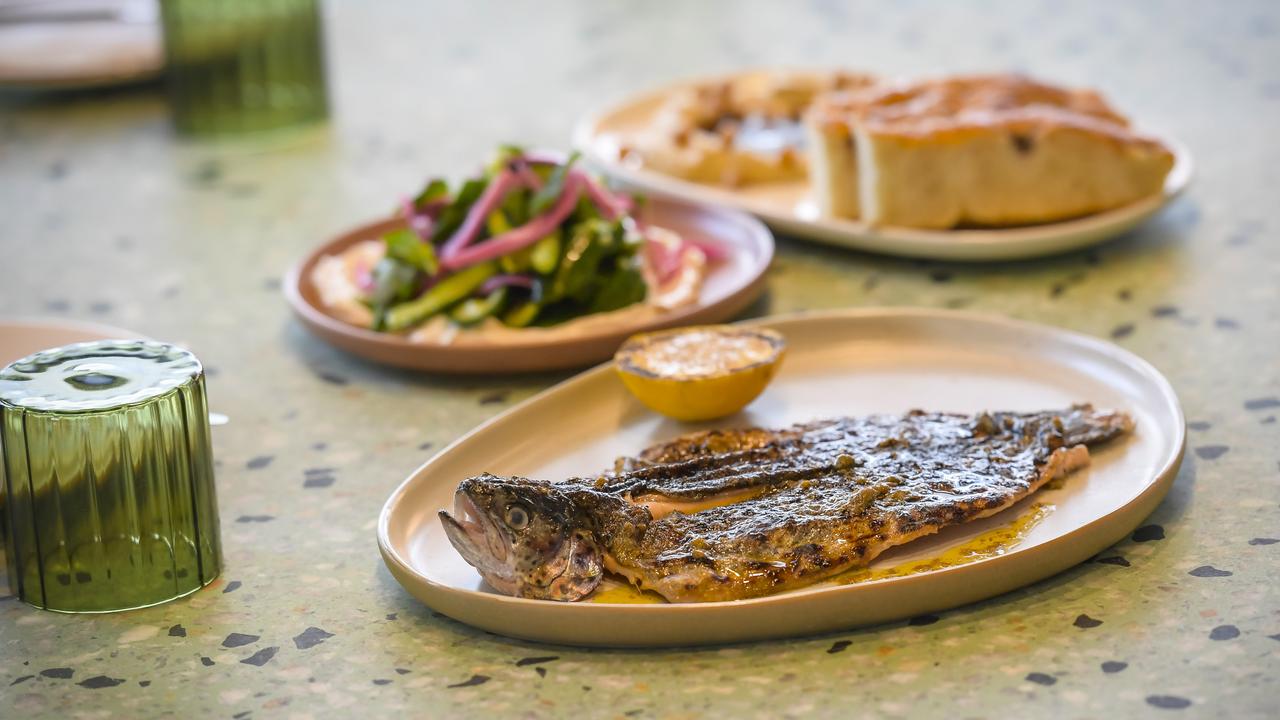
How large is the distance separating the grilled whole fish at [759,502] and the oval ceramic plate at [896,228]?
63 cm

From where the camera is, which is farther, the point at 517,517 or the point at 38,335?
the point at 38,335

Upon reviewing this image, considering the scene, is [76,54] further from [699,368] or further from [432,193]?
[699,368]

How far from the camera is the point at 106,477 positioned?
1.22 meters

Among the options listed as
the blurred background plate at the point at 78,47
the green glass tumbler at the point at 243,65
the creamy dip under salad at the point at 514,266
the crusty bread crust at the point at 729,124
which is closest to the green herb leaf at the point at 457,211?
the creamy dip under salad at the point at 514,266

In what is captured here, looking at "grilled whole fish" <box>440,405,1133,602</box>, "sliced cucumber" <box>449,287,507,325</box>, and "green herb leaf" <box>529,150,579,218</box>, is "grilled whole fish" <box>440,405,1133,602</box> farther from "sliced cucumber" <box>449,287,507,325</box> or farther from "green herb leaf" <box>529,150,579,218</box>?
"green herb leaf" <box>529,150,579,218</box>

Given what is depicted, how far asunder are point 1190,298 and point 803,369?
653 millimetres

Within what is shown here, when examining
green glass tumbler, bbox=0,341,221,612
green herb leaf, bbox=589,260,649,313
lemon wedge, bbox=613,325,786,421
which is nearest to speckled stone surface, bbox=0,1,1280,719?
green glass tumbler, bbox=0,341,221,612

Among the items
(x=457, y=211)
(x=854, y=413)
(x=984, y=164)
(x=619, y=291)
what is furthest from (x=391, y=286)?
(x=984, y=164)

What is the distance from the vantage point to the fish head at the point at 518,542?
1.19 meters

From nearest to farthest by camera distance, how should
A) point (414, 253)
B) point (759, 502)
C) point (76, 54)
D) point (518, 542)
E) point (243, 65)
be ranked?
point (518, 542) → point (759, 502) → point (414, 253) → point (243, 65) → point (76, 54)

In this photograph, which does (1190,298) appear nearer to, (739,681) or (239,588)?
(739,681)

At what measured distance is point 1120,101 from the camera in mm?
3002

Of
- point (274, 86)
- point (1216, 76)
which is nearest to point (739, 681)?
point (274, 86)

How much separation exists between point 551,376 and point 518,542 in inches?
26.5
